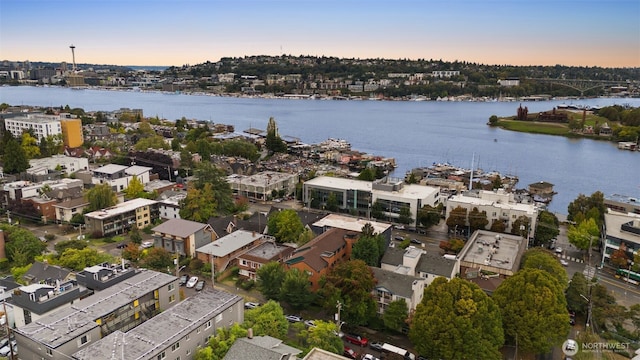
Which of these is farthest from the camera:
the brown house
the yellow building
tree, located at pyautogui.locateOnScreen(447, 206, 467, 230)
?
the yellow building

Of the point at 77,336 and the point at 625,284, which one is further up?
the point at 77,336

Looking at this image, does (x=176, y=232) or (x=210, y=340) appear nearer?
(x=210, y=340)

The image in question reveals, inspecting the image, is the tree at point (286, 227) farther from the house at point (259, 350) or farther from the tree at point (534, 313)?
the tree at point (534, 313)

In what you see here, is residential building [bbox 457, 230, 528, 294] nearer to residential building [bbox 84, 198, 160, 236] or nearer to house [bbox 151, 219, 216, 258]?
house [bbox 151, 219, 216, 258]

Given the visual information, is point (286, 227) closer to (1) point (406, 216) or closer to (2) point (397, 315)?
(1) point (406, 216)

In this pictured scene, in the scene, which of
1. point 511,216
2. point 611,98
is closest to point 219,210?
point 511,216

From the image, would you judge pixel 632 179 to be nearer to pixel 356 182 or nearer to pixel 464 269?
pixel 356 182

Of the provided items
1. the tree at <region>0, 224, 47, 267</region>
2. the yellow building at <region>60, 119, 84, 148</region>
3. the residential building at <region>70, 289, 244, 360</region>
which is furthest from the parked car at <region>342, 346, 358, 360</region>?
the yellow building at <region>60, 119, 84, 148</region>
